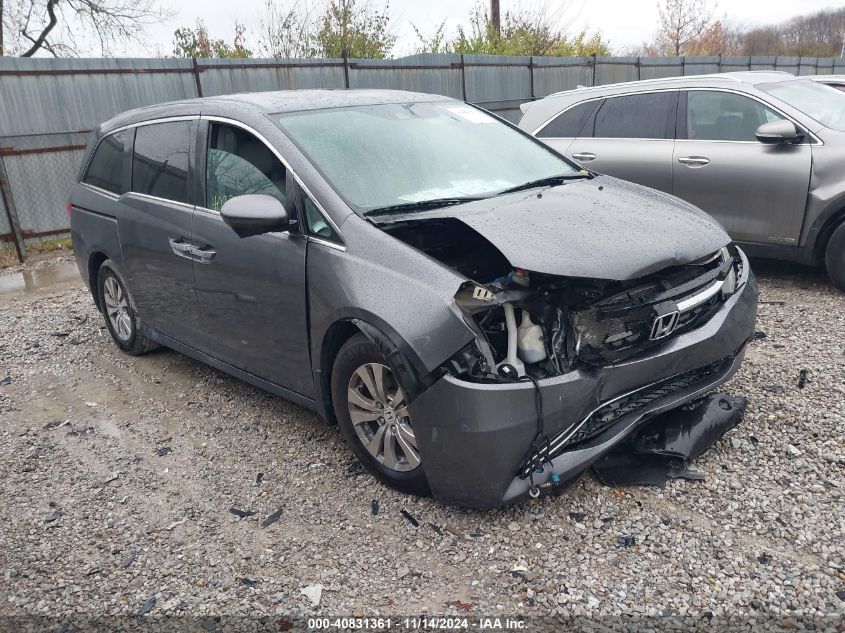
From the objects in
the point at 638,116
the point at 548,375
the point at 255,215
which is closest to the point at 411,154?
the point at 255,215

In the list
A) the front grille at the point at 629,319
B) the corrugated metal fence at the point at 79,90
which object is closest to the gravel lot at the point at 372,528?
the front grille at the point at 629,319

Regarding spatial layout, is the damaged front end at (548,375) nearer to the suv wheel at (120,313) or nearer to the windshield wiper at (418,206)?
the windshield wiper at (418,206)

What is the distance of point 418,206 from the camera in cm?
348

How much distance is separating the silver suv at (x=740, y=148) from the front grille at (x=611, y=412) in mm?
2924

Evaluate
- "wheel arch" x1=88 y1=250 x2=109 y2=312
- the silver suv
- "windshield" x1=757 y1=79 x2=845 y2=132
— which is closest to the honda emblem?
the silver suv

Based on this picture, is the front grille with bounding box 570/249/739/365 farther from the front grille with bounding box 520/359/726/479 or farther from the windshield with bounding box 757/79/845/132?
the windshield with bounding box 757/79/845/132

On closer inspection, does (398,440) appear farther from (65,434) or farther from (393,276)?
(65,434)

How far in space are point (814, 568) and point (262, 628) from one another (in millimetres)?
2024

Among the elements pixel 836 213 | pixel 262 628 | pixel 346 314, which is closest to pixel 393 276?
pixel 346 314

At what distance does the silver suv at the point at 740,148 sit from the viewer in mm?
5562

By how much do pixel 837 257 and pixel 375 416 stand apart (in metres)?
4.19

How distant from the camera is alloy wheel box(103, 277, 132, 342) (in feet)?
17.5

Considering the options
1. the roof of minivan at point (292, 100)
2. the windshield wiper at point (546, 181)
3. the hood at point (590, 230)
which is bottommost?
the hood at point (590, 230)

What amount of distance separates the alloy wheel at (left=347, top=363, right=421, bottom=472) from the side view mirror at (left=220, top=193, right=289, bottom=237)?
0.81 metres
